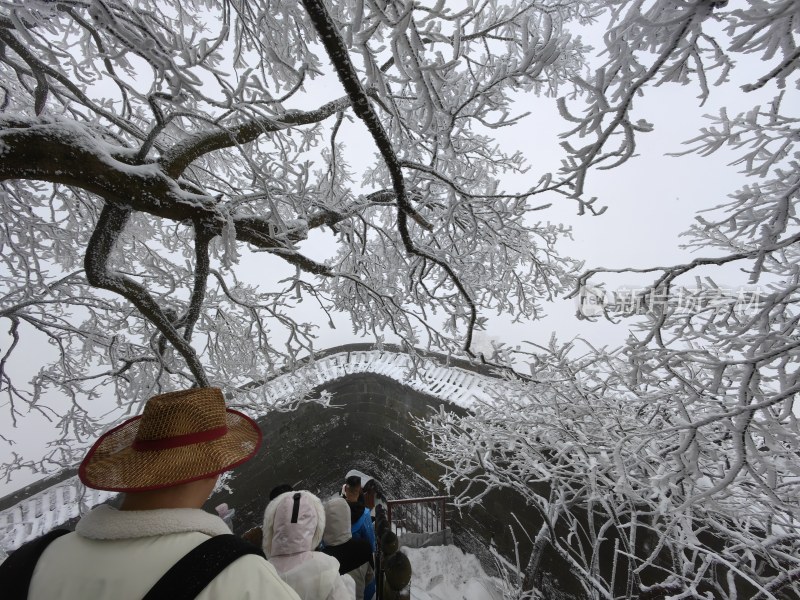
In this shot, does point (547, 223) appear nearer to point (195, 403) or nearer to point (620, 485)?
point (620, 485)

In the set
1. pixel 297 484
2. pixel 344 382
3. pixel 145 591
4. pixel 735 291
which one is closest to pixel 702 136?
pixel 735 291

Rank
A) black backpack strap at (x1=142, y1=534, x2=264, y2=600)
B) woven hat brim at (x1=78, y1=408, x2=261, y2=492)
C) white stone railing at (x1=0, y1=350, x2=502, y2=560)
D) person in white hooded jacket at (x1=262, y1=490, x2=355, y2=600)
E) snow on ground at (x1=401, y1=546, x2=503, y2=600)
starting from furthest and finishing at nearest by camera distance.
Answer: snow on ground at (x1=401, y1=546, x2=503, y2=600) < white stone railing at (x1=0, y1=350, x2=502, y2=560) < person in white hooded jacket at (x1=262, y1=490, x2=355, y2=600) < woven hat brim at (x1=78, y1=408, x2=261, y2=492) < black backpack strap at (x1=142, y1=534, x2=264, y2=600)

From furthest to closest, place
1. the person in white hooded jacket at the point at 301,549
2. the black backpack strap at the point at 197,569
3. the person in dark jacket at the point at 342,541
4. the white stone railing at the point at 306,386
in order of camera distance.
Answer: the white stone railing at the point at 306,386 → the person in dark jacket at the point at 342,541 → the person in white hooded jacket at the point at 301,549 → the black backpack strap at the point at 197,569

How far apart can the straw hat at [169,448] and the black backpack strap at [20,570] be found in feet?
0.63

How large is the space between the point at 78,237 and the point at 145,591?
223 inches

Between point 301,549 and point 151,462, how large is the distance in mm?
1553

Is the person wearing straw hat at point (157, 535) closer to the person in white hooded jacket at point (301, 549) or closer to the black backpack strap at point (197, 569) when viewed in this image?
the black backpack strap at point (197, 569)

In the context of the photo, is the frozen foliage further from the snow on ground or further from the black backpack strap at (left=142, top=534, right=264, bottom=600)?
the snow on ground

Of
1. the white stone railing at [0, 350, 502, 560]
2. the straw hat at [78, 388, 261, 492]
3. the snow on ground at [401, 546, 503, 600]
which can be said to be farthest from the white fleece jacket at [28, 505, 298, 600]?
the snow on ground at [401, 546, 503, 600]

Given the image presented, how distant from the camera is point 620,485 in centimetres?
265

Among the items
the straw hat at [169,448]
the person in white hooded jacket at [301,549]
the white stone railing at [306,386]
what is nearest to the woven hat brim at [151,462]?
the straw hat at [169,448]

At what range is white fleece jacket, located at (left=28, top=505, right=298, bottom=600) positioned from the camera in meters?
0.87

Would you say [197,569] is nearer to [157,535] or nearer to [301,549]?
[157,535]

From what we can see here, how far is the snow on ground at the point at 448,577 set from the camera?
6.24 meters
